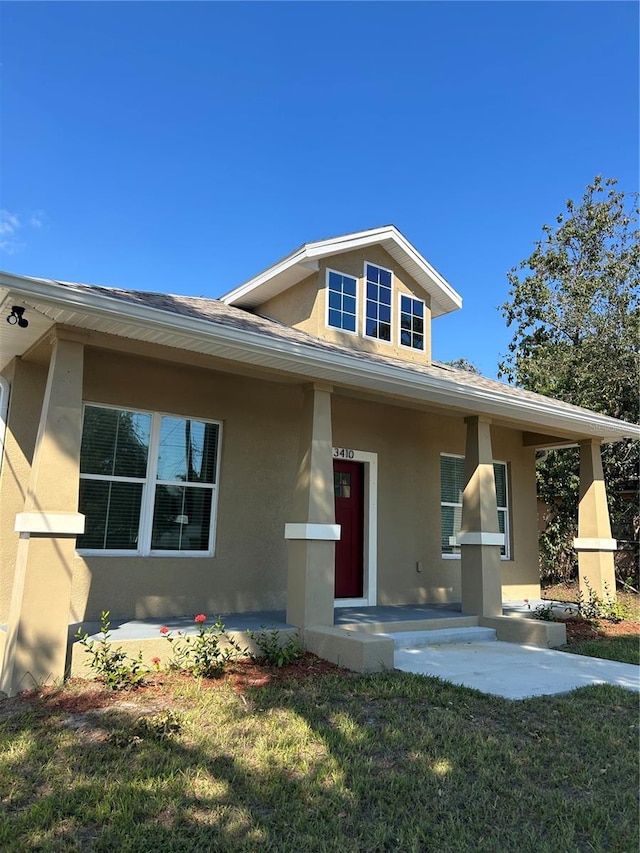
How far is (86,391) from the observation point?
6.88 m

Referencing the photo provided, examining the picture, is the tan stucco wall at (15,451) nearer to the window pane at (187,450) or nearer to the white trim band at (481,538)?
the window pane at (187,450)

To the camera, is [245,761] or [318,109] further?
[318,109]

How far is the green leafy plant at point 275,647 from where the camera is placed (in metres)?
6.04

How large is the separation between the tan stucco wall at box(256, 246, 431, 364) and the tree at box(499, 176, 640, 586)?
315 inches

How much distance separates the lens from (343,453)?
9.10 m

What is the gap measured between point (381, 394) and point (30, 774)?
5.78 meters

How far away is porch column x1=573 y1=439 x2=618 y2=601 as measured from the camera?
10.6m

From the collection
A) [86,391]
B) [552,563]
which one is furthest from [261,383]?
[552,563]

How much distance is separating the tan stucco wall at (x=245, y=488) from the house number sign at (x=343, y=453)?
9 cm

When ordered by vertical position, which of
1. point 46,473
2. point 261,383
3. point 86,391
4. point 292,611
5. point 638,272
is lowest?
point 292,611

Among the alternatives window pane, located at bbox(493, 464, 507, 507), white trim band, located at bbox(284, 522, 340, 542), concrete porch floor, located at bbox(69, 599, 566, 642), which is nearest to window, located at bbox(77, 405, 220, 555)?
concrete porch floor, located at bbox(69, 599, 566, 642)

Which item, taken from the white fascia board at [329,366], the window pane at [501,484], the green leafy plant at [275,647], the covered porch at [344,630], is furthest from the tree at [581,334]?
the green leafy plant at [275,647]

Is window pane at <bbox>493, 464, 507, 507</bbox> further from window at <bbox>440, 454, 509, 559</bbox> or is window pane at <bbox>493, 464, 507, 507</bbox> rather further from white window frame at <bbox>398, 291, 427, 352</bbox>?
white window frame at <bbox>398, 291, 427, 352</bbox>

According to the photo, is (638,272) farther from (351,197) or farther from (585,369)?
(351,197)
